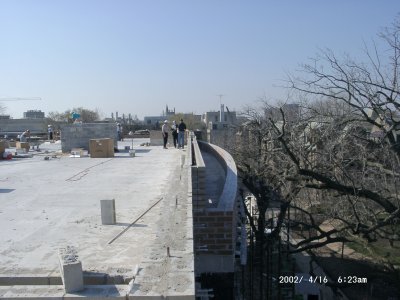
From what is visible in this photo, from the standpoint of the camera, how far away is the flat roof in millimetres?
3061

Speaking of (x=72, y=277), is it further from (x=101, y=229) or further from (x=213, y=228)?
(x=213, y=228)

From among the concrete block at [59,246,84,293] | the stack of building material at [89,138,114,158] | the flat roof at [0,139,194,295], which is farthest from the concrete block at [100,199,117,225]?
the stack of building material at [89,138,114,158]

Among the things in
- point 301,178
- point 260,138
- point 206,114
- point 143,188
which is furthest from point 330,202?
point 206,114

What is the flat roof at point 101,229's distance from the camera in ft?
10.0

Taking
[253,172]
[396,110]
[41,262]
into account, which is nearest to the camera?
[41,262]

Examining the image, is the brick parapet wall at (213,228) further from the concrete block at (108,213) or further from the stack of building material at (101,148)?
the stack of building material at (101,148)

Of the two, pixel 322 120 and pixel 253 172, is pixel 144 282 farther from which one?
pixel 253 172

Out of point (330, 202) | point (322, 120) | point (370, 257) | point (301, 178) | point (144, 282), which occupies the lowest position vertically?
point (370, 257)

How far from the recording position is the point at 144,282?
8.83 ft

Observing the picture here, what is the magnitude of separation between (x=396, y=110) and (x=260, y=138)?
32.3ft

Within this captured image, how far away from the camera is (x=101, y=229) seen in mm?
5023
